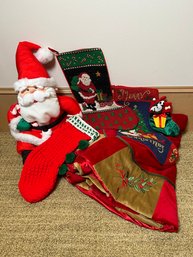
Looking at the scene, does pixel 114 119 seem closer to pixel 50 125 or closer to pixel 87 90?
pixel 87 90

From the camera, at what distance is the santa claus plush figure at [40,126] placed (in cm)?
Result: 121

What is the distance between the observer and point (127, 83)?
1.41m

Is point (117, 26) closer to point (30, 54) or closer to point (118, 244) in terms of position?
point (30, 54)

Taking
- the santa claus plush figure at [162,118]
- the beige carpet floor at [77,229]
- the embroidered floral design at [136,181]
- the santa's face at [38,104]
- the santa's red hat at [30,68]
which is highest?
the santa's red hat at [30,68]

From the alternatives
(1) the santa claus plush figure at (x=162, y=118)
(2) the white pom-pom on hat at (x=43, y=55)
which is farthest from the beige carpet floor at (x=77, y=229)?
(2) the white pom-pom on hat at (x=43, y=55)

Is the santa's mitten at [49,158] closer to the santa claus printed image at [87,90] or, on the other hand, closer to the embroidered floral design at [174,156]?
the santa claus printed image at [87,90]

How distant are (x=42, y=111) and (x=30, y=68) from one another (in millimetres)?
190

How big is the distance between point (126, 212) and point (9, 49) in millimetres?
902

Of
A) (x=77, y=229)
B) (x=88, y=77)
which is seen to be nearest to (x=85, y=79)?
(x=88, y=77)

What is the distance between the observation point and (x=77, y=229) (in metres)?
1.09

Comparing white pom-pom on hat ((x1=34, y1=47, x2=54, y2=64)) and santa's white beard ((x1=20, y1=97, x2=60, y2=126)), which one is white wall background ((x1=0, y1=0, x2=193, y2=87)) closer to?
white pom-pom on hat ((x1=34, y1=47, x2=54, y2=64))

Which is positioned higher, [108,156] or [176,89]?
[176,89]

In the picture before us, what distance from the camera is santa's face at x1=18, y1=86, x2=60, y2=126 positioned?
47.6 inches

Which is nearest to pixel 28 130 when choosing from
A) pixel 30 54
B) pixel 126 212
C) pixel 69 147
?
pixel 69 147
